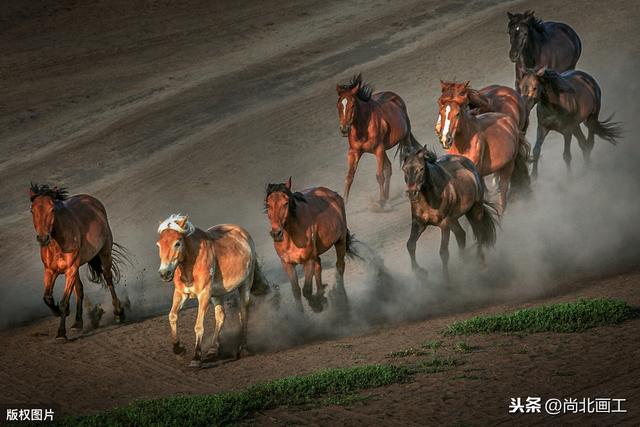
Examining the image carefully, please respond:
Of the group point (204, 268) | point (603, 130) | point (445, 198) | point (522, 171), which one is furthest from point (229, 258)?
point (603, 130)

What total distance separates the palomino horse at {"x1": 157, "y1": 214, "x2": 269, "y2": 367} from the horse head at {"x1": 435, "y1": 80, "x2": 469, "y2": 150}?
4.43 meters

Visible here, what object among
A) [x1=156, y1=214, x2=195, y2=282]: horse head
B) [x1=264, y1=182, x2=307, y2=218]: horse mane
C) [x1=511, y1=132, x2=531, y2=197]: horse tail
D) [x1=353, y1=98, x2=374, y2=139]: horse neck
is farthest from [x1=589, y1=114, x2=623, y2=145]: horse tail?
[x1=156, y1=214, x2=195, y2=282]: horse head

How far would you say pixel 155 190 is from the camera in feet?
77.6

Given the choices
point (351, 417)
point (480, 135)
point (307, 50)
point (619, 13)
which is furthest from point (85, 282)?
point (619, 13)

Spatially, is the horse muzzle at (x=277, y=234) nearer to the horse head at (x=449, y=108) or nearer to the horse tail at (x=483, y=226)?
the horse tail at (x=483, y=226)

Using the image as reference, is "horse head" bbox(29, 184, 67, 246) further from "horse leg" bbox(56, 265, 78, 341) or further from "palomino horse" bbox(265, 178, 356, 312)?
"palomino horse" bbox(265, 178, 356, 312)

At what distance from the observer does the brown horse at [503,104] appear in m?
21.0

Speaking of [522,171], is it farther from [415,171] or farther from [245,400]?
[245,400]

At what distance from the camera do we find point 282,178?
24.1 m

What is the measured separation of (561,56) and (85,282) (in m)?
10.7

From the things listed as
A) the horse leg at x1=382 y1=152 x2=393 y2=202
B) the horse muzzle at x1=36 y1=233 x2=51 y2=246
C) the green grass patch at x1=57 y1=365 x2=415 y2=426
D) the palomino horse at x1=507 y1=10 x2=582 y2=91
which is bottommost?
the green grass patch at x1=57 y1=365 x2=415 y2=426

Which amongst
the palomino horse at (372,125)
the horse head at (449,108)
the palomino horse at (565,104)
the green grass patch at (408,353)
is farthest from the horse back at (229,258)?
the palomino horse at (565,104)

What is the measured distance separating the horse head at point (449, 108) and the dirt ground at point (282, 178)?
1.88 meters

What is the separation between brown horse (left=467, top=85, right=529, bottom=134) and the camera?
21.0 metres
